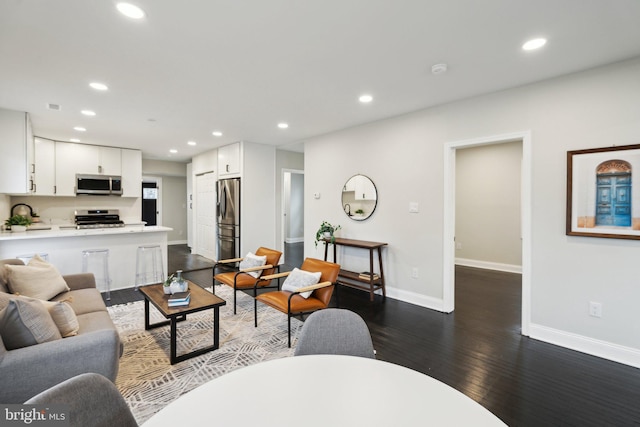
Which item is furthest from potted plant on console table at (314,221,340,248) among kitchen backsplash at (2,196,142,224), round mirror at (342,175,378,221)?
kitchen backsplash at (2,196,142,224)

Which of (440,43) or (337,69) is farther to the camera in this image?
(337,69)

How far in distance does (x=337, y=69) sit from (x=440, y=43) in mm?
924

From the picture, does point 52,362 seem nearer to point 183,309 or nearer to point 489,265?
point 183,309

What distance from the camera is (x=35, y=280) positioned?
262cm

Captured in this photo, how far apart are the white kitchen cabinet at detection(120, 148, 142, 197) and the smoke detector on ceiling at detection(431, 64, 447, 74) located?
22.2 ft

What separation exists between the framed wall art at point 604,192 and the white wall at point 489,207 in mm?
3226

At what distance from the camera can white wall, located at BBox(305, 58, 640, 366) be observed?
8.48ft

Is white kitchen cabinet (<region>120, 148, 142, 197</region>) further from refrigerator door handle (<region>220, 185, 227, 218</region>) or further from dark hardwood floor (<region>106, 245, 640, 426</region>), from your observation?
dark hardwood floor (<region>106, 245, 640, 426</region>)

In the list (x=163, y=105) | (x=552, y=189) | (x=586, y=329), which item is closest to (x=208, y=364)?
(x=163, y=105)

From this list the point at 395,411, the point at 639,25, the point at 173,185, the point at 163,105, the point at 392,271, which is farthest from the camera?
the point at 173,185

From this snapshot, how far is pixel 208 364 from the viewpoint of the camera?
250 centimetres

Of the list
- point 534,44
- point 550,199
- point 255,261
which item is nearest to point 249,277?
point 255,261

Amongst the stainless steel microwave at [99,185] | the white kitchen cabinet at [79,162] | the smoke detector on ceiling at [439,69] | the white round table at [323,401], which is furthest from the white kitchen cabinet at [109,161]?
the white round table at [323,401]

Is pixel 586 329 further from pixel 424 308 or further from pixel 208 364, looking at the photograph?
pixel 208 364
